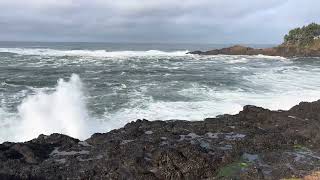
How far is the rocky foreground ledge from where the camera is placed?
11.9 metres

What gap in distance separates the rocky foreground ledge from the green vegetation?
72.3 metres

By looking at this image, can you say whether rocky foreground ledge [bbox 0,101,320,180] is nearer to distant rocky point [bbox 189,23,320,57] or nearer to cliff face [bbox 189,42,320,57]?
cliff face [bbox 189,42,320,57]

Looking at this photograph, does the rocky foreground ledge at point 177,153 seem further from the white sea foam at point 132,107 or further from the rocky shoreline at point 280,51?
the rocky shoreline at point 280,51

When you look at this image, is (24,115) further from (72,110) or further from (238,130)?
(238,130)

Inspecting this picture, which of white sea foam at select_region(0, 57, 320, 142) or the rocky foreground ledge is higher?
the rocky foreground ledge

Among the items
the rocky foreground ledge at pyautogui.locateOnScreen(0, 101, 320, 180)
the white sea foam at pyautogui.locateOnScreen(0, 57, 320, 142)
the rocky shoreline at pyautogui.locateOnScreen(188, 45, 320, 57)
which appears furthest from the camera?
the rocky shoreline at pyautogui.locateOnScreen(188, 45, 320, 57)

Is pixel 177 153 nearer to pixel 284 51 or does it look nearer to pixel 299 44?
pixel 284 51

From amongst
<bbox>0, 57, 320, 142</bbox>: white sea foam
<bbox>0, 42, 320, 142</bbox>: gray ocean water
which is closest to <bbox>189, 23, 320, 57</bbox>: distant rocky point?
<bbox>0, 42, 320, 142</bbox>: gray ocean water

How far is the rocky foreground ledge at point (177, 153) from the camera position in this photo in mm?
11875

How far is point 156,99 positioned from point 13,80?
16084 mm

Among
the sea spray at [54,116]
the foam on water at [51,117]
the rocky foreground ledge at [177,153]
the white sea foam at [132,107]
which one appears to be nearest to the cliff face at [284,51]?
the white sea foam at [132,107]

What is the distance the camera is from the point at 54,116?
22344 mm

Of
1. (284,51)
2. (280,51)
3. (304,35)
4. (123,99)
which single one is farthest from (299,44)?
(123,99)

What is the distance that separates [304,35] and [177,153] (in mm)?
77796
